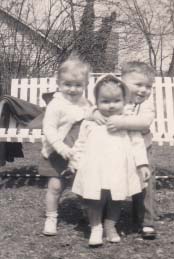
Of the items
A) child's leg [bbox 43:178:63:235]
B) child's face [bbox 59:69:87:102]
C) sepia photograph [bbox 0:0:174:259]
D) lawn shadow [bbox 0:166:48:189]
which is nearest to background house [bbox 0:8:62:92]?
lawn shadow [bbox 0:166:48:189]

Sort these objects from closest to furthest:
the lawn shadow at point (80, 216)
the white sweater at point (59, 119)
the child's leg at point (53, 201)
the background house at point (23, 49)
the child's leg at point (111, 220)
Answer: the child's leg at point (111, 220) < the white sweater at point (59, 119) < the child's leg at point (53, 201) < the lawn shadow at point (80, 216) < the background house at point (23, 49)

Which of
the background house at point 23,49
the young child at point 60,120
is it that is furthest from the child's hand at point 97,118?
the background house at point 23,49

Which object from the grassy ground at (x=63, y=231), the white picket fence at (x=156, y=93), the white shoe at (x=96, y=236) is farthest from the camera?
the white picket fence at (x=156, y=93)

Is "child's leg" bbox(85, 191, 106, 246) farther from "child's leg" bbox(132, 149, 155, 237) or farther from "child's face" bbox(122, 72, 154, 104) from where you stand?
"child's face" bbox(122, 72, 154, 104)

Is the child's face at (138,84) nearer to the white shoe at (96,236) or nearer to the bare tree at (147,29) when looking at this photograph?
the white shoe at (96,236)

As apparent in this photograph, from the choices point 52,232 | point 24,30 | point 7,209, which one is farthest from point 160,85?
point 24,30

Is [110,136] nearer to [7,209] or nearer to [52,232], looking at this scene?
[52,232]
